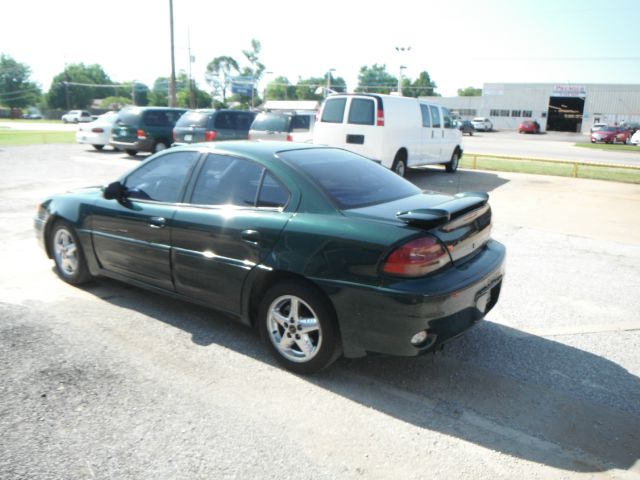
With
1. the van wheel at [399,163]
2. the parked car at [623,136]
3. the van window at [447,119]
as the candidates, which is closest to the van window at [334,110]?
the van wheel at [399,163]

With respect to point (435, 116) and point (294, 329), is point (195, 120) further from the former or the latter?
point (294, 329)

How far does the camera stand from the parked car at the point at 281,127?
14.1 meters

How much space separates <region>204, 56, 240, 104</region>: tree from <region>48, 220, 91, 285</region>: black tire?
111m

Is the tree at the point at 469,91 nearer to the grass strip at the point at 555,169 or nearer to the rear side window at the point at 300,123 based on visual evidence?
the grass strip at the point at 555,169

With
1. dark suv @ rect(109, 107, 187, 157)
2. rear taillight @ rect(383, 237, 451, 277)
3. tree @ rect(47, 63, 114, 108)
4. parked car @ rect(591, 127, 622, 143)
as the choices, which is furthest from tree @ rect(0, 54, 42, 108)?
rear taillight @ rect(383, 237, 451, 277)

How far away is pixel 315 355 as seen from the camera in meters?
3.53

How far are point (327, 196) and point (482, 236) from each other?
121cm

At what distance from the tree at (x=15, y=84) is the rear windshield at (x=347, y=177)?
124 m

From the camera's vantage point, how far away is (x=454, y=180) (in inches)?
570

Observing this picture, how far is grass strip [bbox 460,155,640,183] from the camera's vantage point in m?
15.4

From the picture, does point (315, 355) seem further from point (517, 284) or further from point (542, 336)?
point (517, 284)

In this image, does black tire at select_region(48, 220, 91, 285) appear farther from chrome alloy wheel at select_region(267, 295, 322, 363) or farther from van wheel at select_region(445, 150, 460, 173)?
van wheel at select_region(445, 150, 460, 173)

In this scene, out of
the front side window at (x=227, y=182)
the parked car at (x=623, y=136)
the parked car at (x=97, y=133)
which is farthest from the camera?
the parked car at (x=623, y=136)

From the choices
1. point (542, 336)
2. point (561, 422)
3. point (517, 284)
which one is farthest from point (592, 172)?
point (561, 422)
